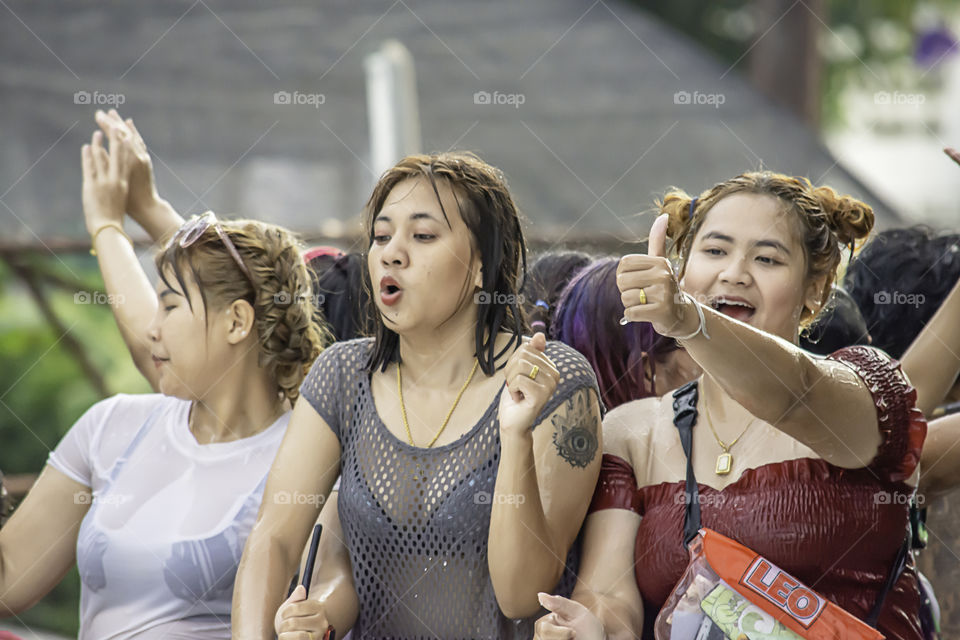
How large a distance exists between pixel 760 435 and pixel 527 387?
0.50 metres

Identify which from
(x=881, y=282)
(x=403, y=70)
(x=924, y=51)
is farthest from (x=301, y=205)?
(x=924, y=51)

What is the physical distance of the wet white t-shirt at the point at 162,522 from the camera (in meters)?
2.46

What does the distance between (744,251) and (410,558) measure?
0.89 metres

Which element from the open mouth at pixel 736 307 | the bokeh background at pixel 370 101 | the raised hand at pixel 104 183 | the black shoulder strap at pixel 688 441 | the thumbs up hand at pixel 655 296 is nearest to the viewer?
the thumbs up hand at pixel 655 296

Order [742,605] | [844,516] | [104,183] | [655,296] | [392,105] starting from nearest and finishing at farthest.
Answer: [655,296]
[742,605]
[844,516]
[104,183]
[392,105]

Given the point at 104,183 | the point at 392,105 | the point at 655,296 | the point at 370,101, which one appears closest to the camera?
the point at 655,296

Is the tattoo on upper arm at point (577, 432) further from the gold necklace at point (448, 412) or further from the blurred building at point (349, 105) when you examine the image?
the blurred building at point (349, 105)

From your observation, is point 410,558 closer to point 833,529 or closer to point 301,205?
point 833,529

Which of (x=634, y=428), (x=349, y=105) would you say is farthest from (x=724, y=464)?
(x=349, y=105)

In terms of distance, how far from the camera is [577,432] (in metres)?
2.10

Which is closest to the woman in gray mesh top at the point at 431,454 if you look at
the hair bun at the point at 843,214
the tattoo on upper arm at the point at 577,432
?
the tattoo on upper arm at the point at 577,432

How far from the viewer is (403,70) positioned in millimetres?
6184

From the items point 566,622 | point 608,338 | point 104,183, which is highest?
point 104,183

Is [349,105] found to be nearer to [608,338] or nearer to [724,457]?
[608,338]
